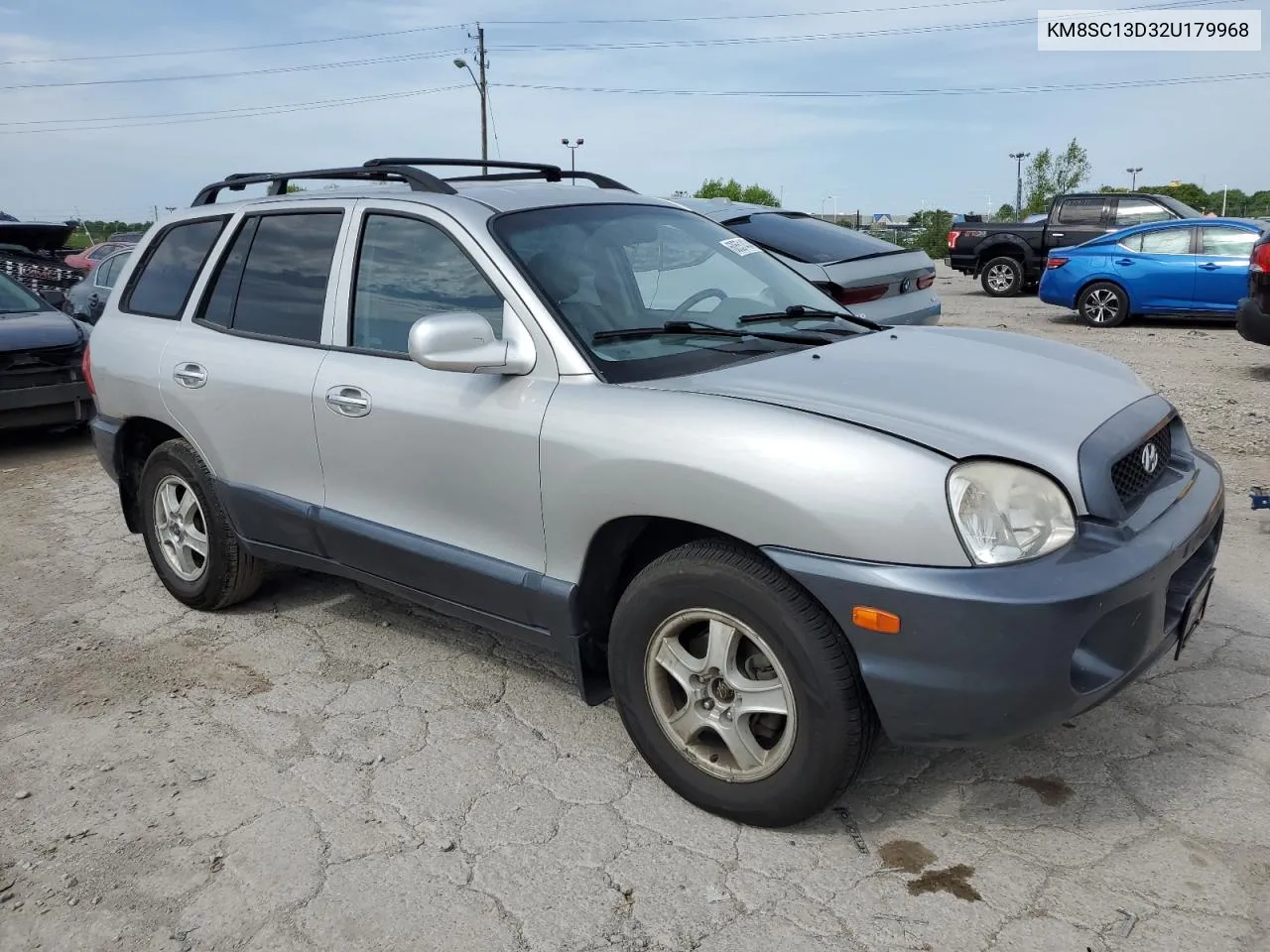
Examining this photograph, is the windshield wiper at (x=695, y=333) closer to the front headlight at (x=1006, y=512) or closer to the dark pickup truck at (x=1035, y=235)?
the front headlight at (x=1006, y=512)

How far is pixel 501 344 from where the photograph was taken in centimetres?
312

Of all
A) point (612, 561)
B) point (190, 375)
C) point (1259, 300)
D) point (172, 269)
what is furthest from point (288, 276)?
point (1259, 300)

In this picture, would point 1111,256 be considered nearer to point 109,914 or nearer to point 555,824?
point 555,824

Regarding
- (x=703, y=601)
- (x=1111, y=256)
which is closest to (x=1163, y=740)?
(x=703, y=601)

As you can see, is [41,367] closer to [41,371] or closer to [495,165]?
[41,371]

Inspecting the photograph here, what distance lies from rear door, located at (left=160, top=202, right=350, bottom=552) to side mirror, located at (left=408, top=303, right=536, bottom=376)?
93 cm

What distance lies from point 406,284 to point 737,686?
5.90 ft

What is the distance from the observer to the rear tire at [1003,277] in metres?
18.7

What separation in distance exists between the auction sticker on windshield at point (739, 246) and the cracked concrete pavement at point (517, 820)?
1.75 meters

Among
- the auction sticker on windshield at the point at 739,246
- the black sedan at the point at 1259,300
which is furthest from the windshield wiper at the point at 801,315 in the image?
the black sedan at the point at 1259,300

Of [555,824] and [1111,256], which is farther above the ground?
[1111,256]

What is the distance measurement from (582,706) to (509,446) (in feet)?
3.52

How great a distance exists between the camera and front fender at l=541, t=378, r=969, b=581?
8.11ft

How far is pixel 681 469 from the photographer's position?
276cm
